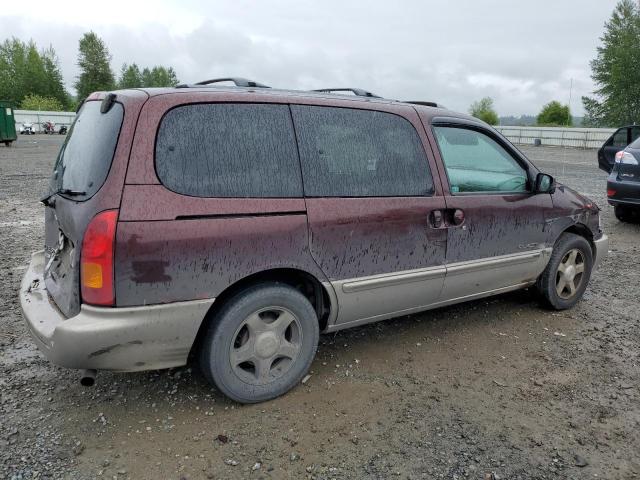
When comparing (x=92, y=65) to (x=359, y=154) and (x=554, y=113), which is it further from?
(x=359, y=154)

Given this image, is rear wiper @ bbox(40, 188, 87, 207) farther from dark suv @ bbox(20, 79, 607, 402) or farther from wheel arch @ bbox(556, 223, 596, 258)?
wheel arch @ bbox(556, 223, 596, 258)

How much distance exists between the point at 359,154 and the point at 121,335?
1.72m

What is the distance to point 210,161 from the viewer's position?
276 centimetres

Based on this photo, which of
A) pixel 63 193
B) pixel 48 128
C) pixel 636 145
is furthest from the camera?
pixel 48 128

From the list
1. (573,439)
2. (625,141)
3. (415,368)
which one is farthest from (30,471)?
(625,141)

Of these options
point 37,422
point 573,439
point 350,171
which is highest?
point 350,171

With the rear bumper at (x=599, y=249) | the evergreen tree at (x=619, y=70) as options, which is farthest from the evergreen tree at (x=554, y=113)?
the rear bumper at (x=599, y=249)

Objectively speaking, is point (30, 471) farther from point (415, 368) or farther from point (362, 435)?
point (415, 368)

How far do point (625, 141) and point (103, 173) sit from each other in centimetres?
911

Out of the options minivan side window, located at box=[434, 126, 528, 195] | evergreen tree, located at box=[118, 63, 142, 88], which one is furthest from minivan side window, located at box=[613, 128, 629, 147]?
evergreen tree, located at box=[118, 63, 142, 88]

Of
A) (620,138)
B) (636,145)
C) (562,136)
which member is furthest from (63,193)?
(562,136)

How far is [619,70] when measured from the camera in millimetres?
Answer: 49688

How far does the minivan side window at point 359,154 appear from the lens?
3090mm

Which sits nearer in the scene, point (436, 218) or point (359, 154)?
point (359, 154)
